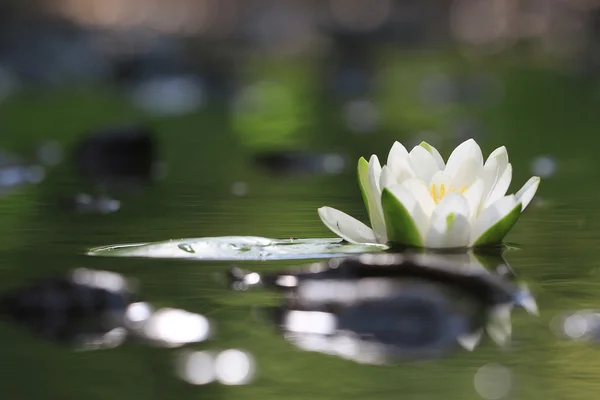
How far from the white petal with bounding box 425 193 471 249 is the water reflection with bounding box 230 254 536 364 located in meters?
0.28

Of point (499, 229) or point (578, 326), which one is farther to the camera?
point (499, 229)

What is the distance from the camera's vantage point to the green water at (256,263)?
7.23 ft

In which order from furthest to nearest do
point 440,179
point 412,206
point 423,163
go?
point 423,163 → point 440,179 → point 412,206

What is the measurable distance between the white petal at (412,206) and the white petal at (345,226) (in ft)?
0.55

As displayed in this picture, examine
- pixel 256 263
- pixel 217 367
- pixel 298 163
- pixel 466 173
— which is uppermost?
pixel 298 163

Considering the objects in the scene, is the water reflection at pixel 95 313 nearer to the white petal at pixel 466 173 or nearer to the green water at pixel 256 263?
the green water at pixel 256 263

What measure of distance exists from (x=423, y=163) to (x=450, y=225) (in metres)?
0.24

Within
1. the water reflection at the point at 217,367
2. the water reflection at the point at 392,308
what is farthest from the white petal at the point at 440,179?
the water reflection at the point at 217,367

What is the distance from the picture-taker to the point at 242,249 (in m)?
3.28

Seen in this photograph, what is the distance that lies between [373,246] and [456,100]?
10.0 m

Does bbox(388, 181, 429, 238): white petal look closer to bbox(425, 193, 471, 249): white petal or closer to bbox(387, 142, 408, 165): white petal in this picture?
bbox(425, 193, 471, 249): white petal

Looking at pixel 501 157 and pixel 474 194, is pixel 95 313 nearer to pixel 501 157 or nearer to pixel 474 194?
pixel 474 194

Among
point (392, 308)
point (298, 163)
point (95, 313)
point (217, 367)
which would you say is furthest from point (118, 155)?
point (217, 367)

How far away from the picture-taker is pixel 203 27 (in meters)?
38.9
